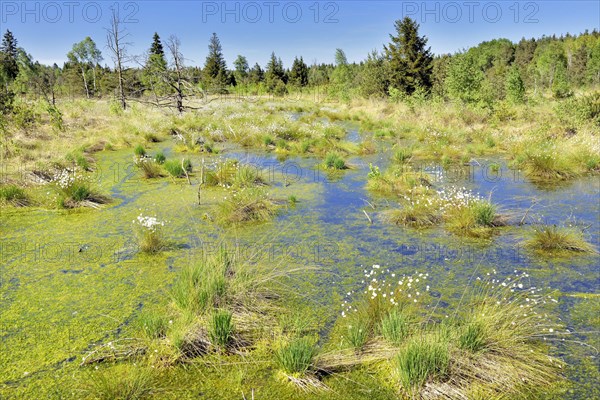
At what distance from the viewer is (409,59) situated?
92.3ft

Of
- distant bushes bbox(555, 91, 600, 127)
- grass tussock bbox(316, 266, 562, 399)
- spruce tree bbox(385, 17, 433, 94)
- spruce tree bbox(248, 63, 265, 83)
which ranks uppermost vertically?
spruce tree bbox(248, 63, 265, 83)

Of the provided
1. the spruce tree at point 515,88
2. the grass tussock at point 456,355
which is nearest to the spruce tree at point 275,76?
the spruce tree at point 515,88

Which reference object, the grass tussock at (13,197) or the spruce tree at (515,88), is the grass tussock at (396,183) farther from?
the spruce tree at (515,88)

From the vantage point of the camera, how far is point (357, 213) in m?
7.92

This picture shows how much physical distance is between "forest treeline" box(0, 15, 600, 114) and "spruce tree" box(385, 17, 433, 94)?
63 mm

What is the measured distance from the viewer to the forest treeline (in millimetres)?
19188

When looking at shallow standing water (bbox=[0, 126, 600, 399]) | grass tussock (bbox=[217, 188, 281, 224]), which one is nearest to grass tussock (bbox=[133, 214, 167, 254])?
shallow standing water (bbox=[0, 126, 600, 399])

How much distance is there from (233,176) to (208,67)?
46.6 metres

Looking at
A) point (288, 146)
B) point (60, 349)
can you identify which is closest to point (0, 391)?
point (60, 349)

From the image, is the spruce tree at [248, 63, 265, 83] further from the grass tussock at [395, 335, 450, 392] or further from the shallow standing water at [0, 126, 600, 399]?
the grass tussock at [395, 335, 450, 392]

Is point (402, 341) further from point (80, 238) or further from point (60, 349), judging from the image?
point (80, 238)

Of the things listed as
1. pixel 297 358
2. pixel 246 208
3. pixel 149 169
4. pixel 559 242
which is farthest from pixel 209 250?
pixel 149 169

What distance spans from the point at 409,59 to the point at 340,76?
67.8 feet

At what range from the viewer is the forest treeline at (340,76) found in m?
19.2
